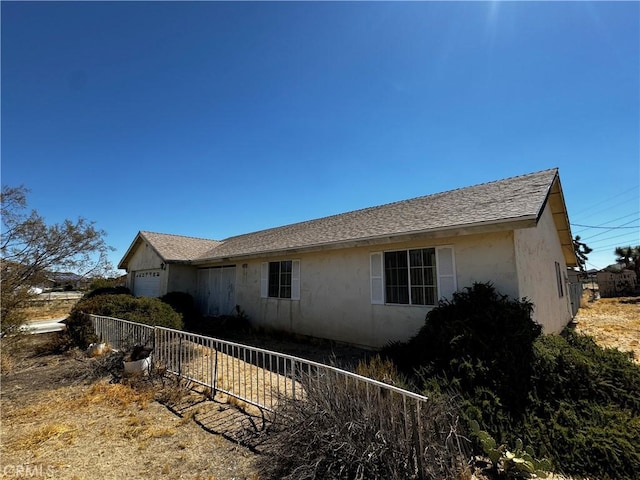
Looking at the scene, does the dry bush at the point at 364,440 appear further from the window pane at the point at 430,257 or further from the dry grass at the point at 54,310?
the dry grass at the point at 54,310

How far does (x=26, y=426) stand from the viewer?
470cm

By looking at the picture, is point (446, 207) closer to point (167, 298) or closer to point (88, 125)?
point (88, 125)

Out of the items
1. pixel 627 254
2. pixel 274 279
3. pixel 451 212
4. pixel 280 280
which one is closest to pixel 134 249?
pixel 274 279

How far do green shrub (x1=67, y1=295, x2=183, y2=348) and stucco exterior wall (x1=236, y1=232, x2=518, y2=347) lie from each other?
3379mm

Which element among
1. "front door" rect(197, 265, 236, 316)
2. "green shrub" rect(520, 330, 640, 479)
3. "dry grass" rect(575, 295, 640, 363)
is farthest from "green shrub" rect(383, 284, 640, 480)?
"front door" rect(197, 265, 236, 316)

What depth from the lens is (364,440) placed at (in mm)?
3189

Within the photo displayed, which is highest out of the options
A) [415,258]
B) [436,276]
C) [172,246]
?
[172,246]

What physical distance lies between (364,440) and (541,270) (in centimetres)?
868

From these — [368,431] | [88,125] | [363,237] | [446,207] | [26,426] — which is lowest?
[26,426]

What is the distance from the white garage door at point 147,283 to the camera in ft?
57.5

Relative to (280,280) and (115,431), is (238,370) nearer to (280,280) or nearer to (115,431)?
(115,431)

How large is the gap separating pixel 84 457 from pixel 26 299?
6.60 metres

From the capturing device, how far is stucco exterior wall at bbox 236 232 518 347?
22.6 ft

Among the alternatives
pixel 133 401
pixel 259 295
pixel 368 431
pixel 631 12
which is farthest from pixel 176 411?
pixel 631 12
